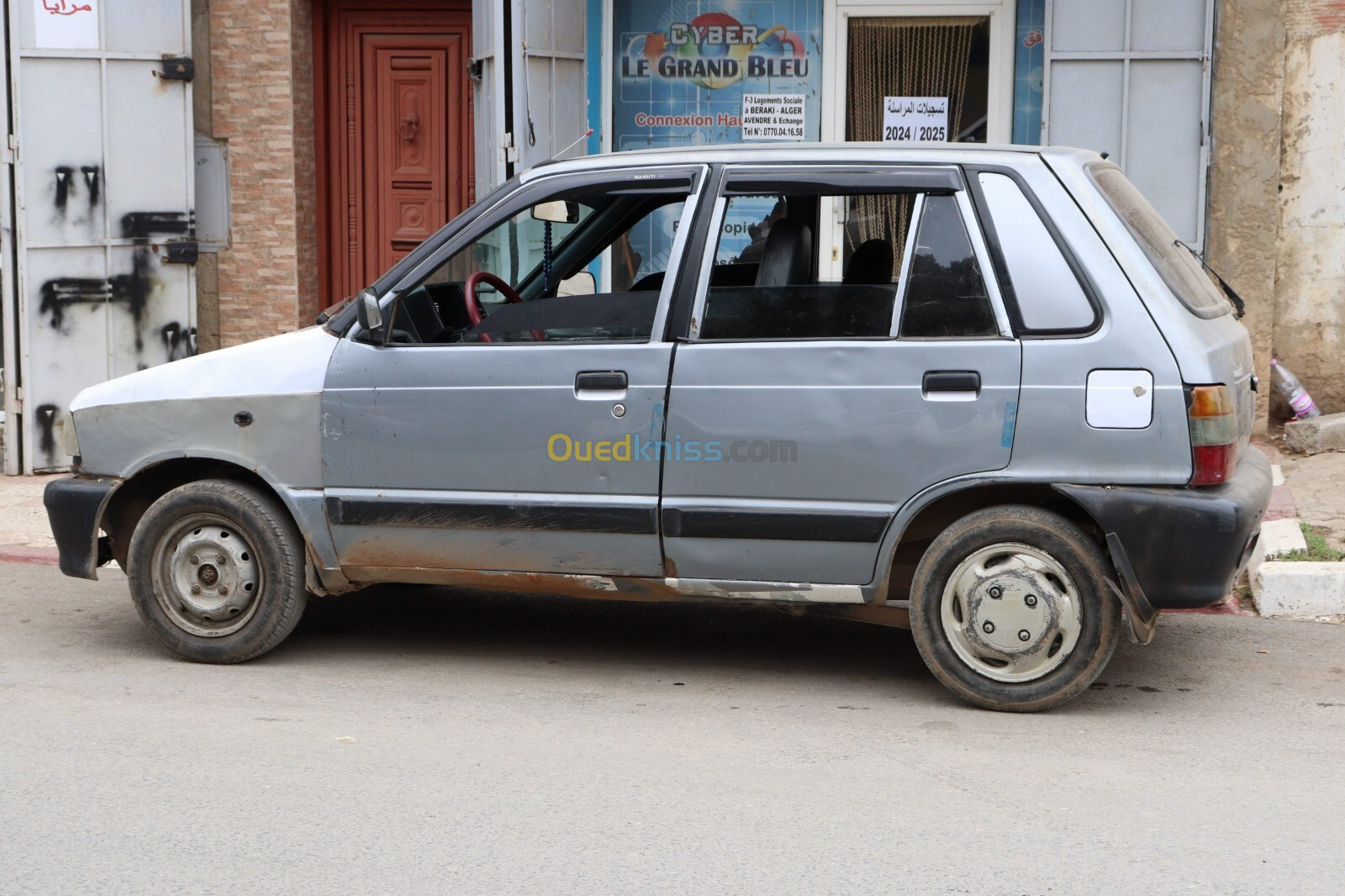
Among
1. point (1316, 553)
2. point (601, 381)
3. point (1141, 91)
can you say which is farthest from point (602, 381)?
point (1141, 91)

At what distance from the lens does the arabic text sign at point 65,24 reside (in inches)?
372

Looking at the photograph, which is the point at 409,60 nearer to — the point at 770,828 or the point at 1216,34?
the point at 1216,34

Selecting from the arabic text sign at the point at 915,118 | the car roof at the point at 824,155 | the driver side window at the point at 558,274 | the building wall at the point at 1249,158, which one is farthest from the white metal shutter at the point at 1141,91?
the car roof at the point at 824,155

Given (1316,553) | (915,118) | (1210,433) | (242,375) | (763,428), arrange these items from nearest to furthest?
(1210,433)
(763,428)
(242,375)
(1316,553)
(915,118)

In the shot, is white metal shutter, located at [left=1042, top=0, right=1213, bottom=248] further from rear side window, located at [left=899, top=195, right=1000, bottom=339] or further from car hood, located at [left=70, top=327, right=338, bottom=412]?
car hood, located at [left=70, top=327, right=338, bottom=412]

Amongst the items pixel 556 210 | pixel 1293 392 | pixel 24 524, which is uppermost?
pixel 556 210

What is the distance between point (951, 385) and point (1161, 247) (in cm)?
91

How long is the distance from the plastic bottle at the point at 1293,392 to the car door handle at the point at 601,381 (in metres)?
6.04

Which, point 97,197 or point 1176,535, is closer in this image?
point 1176,535

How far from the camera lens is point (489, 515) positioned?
17.4ft

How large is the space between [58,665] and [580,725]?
2136 millimetres

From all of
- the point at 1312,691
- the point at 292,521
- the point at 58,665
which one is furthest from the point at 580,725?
the point at 1312,691

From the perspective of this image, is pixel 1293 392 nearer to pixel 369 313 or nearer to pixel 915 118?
pixel 915 118

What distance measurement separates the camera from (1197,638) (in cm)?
607
